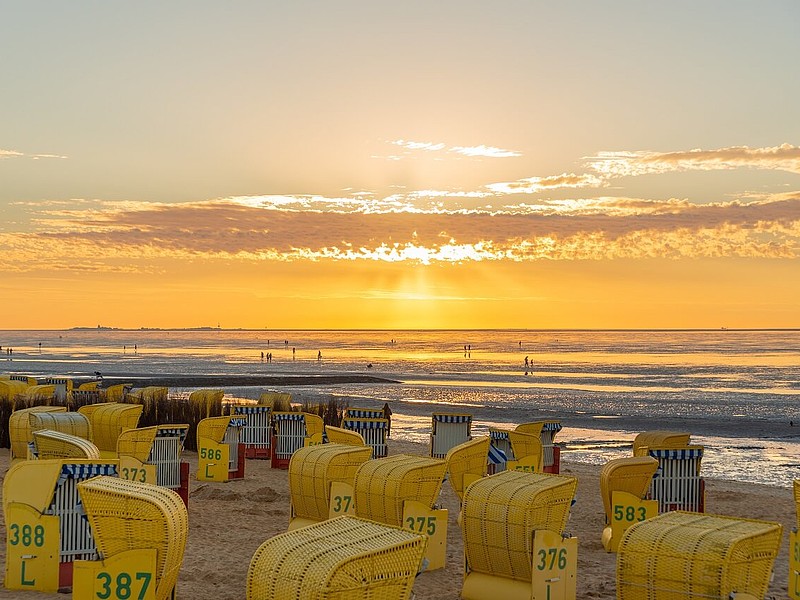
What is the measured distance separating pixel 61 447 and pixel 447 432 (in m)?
11.4

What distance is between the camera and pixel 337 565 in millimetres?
7004

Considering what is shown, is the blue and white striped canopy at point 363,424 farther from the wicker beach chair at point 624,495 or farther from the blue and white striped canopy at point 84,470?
the blue and white striped canopy at point 84,470

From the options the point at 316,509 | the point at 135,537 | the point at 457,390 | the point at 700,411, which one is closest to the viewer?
the point at 135,537

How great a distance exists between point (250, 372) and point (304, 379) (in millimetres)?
12448

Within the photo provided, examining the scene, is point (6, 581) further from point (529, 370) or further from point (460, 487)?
point (529, 370)

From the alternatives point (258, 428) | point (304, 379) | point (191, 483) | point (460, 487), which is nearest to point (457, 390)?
point (304, 379)

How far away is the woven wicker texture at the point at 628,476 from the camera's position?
1444cm

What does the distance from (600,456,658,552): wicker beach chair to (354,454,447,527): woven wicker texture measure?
298 centimetres

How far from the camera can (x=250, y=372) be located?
86.9m

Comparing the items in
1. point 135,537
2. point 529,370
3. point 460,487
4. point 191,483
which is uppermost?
point 135,537

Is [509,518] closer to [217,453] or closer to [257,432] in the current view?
[217,453]

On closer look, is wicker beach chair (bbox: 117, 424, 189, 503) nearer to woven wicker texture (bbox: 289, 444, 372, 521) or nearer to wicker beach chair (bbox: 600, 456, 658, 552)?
woven wicker texture (bbox: 289, 444, 372, 521)

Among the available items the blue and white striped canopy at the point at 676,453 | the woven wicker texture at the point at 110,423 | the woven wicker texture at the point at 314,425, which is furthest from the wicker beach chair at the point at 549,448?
the woven wicker texture at the point at 110,423

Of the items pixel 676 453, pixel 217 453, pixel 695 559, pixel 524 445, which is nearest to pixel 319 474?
pixel 676 453
